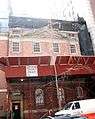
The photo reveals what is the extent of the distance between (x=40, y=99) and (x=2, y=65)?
5.51 m

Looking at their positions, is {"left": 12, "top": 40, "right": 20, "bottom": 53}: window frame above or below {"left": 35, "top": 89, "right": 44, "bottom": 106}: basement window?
above

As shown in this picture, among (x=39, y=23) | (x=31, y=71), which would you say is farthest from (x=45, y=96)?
(x=39, y=23)

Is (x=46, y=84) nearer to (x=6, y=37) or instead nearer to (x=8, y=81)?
(x=8, y=81)

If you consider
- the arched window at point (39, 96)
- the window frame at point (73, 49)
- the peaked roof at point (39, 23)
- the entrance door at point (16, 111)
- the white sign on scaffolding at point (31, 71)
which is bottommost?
the entrance door at point (16, 111)

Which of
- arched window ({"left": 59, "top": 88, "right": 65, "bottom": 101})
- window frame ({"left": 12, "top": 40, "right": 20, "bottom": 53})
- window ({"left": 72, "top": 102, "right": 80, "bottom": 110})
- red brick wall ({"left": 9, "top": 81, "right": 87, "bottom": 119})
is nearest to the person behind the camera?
window ({"left": 72, "top": 102, "right": 80, "bottom": 110})

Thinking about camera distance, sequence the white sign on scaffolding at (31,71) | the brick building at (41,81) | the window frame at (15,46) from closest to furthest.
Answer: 1. the white sign on scaffolding at (31,71)
2. the brick building at (41,81)
3. the window frame at (15,46)

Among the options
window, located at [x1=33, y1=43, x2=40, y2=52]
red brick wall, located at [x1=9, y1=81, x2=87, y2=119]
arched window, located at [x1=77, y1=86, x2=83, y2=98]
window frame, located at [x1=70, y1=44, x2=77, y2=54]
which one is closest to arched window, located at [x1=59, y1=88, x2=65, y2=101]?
red brick wall, located at [x1=9, y1=81, x2=87, y2=119]

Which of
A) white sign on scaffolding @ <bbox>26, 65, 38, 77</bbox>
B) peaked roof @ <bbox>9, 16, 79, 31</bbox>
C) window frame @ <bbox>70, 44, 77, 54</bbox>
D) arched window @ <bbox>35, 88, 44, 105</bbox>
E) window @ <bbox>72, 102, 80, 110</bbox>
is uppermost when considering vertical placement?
peaked roof @ <bbox>9, 16, 79, 31</bbox>

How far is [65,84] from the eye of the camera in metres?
28.9

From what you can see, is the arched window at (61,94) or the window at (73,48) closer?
the arched window at (61,94)

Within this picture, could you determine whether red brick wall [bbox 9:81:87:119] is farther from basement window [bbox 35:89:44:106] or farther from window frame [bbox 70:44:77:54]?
window frame [bbox 70:44:77:54]

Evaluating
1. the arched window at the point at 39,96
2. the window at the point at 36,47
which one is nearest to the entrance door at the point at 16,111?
the arched window at the point at 39,96

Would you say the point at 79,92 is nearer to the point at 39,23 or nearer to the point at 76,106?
the point at 76,106

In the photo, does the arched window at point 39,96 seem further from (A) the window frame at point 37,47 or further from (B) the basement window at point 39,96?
(A) the window frame at point 37,47
